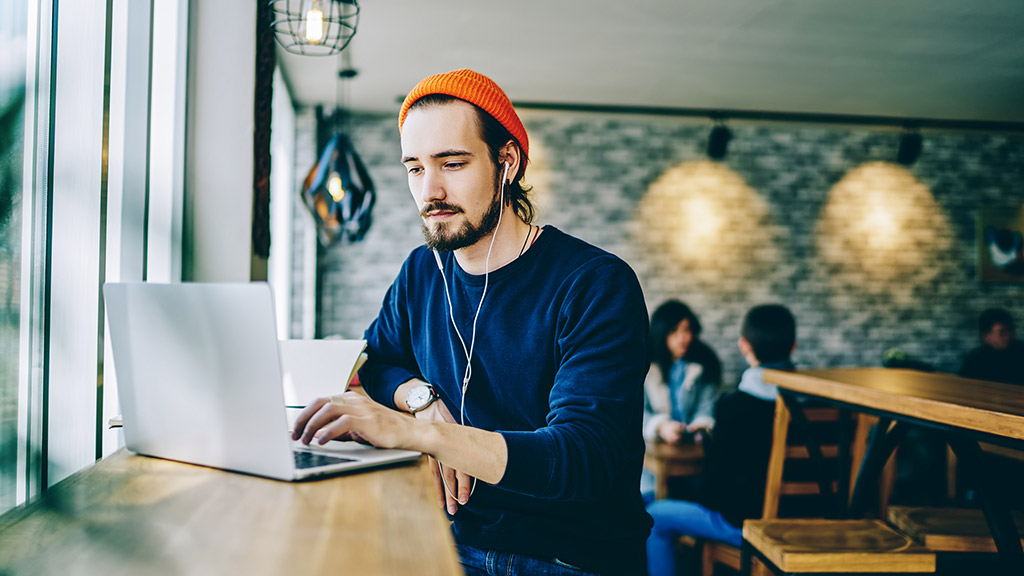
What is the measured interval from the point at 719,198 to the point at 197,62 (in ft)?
14.0

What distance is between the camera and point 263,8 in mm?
2041

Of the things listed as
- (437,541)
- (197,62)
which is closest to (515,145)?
(437,541)

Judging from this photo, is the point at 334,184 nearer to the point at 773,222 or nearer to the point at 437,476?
the point at 437,476

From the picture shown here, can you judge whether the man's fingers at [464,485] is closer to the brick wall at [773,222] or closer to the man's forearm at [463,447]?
the man's forearm at [463,447]

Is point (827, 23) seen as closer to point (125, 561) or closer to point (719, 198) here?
point (719, 198)

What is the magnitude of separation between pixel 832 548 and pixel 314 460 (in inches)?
56.5

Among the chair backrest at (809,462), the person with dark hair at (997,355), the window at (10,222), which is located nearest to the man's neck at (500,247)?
the window at (10,222)

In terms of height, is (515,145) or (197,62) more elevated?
(197,62)

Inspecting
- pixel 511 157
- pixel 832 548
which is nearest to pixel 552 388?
pixel 511 157

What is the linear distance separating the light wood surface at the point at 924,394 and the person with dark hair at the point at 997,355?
281 cm

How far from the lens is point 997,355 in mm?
4613

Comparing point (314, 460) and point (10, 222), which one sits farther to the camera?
point (10, 222)

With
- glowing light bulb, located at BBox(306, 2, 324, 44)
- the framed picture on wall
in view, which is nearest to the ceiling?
the framed picture on wall

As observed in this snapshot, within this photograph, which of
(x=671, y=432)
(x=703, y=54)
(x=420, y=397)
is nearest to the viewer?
(x=420, y=397)
